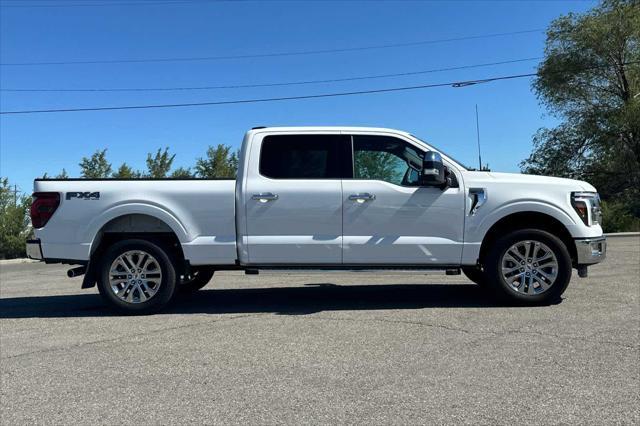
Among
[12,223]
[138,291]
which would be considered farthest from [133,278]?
[12,223]

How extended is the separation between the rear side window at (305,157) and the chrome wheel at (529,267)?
2246mm

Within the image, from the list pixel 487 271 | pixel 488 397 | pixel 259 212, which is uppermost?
pixel 259 212

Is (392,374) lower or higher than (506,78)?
lower

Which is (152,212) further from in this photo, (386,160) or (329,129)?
(386,160)

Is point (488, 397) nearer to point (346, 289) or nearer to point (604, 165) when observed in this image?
point (346, 289)

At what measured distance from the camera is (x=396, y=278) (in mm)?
9648

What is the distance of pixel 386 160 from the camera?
6.89 m

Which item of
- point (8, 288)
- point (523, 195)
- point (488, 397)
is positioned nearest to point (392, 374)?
point (488, 397)

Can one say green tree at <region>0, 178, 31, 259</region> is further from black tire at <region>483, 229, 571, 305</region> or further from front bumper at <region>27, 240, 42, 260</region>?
black tire at <region>483, 229, 571, 305</region>

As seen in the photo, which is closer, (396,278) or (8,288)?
(396,278)

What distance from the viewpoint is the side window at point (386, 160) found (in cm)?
680

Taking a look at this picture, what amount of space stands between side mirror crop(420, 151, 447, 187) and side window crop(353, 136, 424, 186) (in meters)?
0.21

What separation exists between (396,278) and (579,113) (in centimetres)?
2956

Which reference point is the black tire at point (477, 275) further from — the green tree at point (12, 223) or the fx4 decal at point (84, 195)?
the green tree at point (12, 223)
